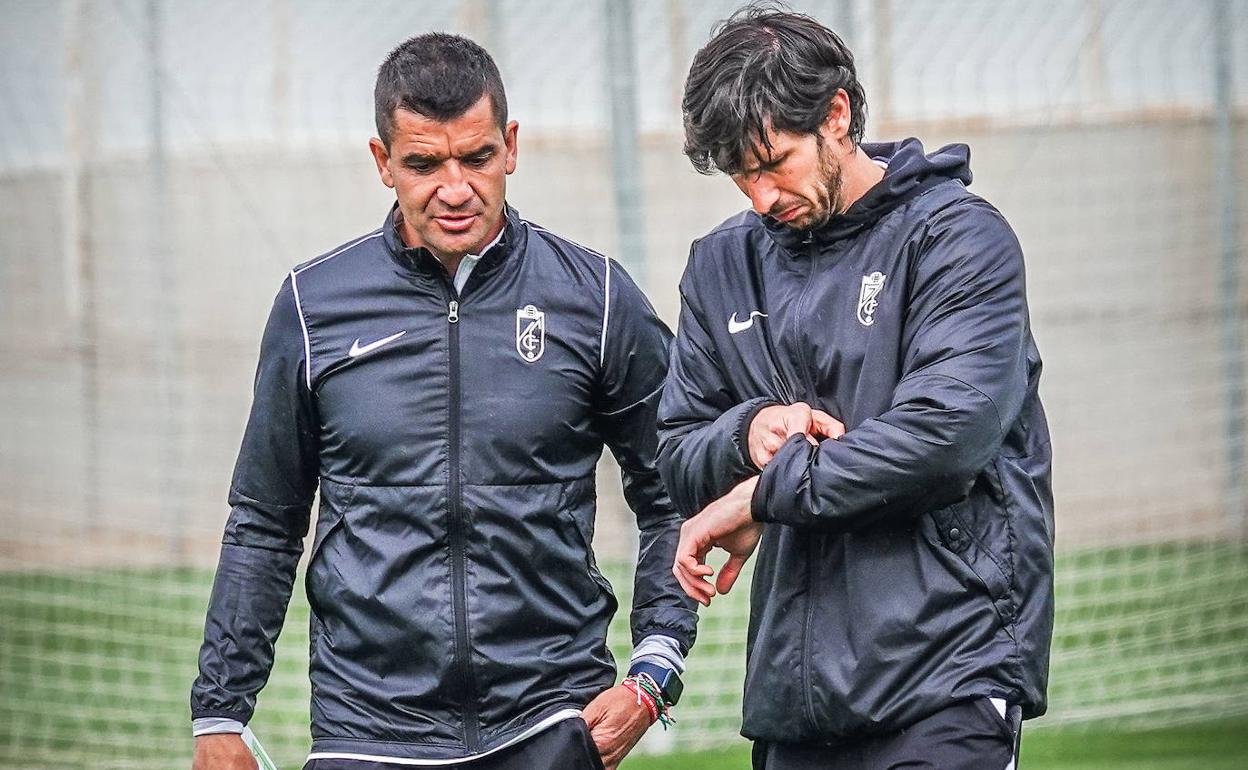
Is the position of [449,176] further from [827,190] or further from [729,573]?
[729,573]

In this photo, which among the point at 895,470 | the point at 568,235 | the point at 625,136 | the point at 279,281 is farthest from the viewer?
the point at 279,281

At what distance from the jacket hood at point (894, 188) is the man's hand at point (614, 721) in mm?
868

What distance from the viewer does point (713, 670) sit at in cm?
714

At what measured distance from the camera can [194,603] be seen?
8688mm

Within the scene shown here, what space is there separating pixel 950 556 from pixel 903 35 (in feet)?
17.8

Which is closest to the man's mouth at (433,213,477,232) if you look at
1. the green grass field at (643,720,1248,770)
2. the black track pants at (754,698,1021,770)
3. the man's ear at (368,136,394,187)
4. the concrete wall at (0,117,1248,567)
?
the man's ear at (368,136,394,187)

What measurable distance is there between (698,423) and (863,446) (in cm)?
41

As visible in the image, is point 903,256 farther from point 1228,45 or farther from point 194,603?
point 194,603

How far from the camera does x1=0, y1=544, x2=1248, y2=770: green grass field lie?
636cm

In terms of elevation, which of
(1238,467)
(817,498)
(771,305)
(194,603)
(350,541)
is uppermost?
(771,305)

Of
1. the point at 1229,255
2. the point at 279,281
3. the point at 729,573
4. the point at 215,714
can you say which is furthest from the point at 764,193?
the point at 279,281

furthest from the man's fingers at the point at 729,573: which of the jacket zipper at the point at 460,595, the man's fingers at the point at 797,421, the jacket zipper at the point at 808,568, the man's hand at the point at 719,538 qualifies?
the jacket zipper at the point at 460,595

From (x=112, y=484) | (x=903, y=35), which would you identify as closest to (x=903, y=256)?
(x=903, y=35)

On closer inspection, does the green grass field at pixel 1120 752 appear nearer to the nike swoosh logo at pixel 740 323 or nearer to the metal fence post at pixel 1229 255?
the metal fence post at pixel 1229 255
